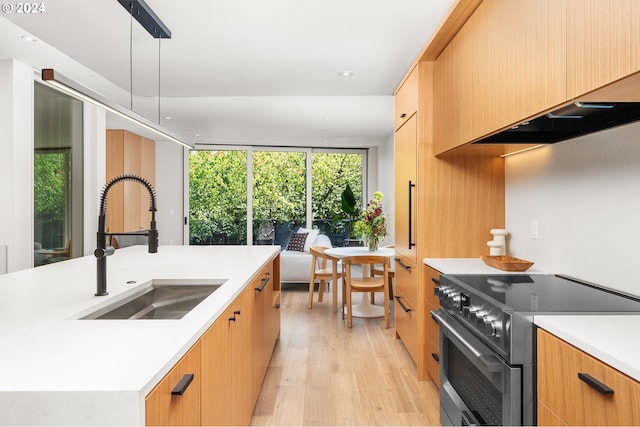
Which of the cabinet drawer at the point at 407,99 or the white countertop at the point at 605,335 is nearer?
the white countertop at the point at 605,335

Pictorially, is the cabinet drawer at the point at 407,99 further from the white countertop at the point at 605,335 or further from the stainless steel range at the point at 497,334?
the white countertop at the point at 605,335

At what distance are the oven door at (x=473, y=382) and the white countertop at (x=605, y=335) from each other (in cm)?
23

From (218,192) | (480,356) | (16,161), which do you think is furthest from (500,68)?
(218,192)

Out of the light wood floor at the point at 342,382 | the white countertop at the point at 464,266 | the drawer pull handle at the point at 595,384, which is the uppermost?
the white countertop at the point at 464,266

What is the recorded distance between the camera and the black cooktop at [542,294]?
1404 millimetres

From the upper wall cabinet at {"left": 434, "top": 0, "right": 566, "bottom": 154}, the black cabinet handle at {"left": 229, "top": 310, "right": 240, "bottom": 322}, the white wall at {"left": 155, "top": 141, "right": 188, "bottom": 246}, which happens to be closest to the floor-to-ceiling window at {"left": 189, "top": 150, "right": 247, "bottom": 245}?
the white wall at {"left": 155, "top": 141, "right": 188, "bottom": 246}

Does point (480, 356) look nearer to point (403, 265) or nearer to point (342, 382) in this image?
point (342, 382)

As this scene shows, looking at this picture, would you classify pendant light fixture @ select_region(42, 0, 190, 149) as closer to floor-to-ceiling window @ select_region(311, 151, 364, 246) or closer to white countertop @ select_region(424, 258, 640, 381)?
white countertop @ select_region(424, 258, 640, 381)

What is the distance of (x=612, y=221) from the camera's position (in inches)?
67.4

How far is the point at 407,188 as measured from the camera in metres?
3.05

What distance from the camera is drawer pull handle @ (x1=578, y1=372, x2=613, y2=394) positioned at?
974 mm

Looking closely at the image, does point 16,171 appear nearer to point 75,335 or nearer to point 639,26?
point 75,335

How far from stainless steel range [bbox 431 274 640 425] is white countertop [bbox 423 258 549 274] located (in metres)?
0.14

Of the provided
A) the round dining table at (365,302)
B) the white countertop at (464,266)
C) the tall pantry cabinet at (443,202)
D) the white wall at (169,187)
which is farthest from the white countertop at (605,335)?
the white wall at (169,187)
